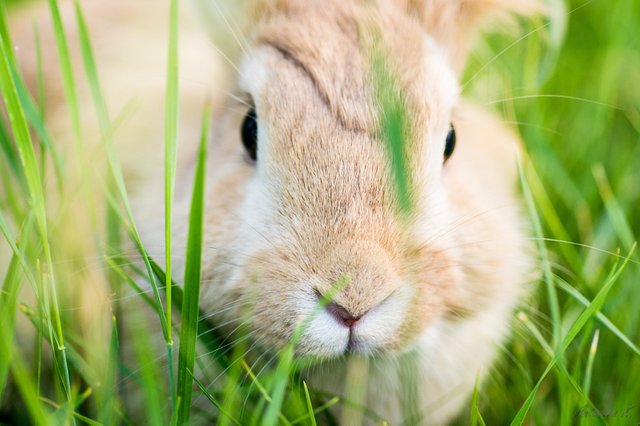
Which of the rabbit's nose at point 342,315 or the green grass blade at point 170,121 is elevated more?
the green grass blade at point 170,121

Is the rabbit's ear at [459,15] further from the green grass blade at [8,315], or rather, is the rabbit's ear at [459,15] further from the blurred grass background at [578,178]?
the green grass blade at [8,315]

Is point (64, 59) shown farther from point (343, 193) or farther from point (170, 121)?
point (343, 193)

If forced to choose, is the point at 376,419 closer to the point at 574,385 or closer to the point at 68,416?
the point at 574,385

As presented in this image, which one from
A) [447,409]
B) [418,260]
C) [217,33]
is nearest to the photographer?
[418,260]

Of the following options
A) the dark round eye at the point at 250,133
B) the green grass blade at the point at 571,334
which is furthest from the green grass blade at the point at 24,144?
the green grass blade at the point at 571,334

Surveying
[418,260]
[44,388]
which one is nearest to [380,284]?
[418,260]

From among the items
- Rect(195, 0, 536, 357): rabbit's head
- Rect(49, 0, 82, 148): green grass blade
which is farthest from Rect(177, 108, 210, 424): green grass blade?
Rect(49, 0, 82, 148): green grass blade

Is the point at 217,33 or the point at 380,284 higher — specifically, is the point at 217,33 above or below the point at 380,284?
above
